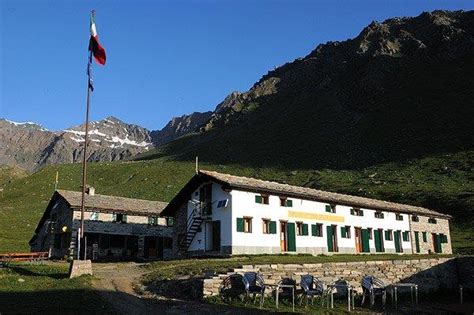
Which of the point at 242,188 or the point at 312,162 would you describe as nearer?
the point at 242,188

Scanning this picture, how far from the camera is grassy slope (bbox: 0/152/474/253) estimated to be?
2415 inches

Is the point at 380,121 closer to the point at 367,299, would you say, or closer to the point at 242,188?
the point at 242,188

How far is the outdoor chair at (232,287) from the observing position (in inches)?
806

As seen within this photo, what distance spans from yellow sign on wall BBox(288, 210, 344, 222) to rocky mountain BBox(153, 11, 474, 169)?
181ft

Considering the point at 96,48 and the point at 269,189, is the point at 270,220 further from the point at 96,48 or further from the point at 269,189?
the point at 96,48

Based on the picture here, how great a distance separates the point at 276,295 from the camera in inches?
784

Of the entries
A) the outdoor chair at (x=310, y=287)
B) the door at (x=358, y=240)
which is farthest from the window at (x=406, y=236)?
the outdoor chair at (x=310, y=287)

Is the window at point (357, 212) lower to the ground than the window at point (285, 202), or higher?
lower

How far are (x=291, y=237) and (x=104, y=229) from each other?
69.5ft

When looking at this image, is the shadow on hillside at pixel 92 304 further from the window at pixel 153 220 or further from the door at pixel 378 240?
the window at pixel 153 220

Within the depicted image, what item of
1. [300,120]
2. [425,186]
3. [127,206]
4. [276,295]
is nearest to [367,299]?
[276,295]

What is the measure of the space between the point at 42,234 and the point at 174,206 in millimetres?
19008

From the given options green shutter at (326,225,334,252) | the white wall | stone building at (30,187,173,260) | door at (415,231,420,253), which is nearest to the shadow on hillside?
the white wall

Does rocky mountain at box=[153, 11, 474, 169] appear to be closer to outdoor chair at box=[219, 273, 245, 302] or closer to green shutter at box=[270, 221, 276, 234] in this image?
green shutter at box=[270, 221, 276, 234]
